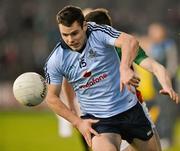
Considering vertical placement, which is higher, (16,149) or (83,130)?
(83,130)

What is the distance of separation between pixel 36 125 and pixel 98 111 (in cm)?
1263

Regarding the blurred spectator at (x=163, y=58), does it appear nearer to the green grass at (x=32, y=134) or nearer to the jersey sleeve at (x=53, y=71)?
the green grass at (x=32, y=134)

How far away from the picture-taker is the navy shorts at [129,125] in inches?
338

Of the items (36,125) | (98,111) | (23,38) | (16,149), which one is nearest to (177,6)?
(23,38)

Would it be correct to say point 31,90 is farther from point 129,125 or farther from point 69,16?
point 129,125

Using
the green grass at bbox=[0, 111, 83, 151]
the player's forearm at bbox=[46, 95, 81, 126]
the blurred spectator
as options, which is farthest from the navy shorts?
the blurred spectator

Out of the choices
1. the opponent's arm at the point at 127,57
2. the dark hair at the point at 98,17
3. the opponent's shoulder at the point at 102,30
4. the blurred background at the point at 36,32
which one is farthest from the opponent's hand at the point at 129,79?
the blurred background at the point at 36,32

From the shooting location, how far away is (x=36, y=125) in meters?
21.2

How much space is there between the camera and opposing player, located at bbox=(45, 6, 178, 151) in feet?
26.9

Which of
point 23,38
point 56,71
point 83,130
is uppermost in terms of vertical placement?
point 56,71

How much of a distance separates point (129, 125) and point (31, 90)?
1167 millimetres

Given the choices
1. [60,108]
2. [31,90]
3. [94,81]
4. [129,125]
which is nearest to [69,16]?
[94,81]

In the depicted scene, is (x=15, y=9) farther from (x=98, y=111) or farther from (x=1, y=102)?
(x=98, y=111)

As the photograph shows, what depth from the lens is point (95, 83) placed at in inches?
334
